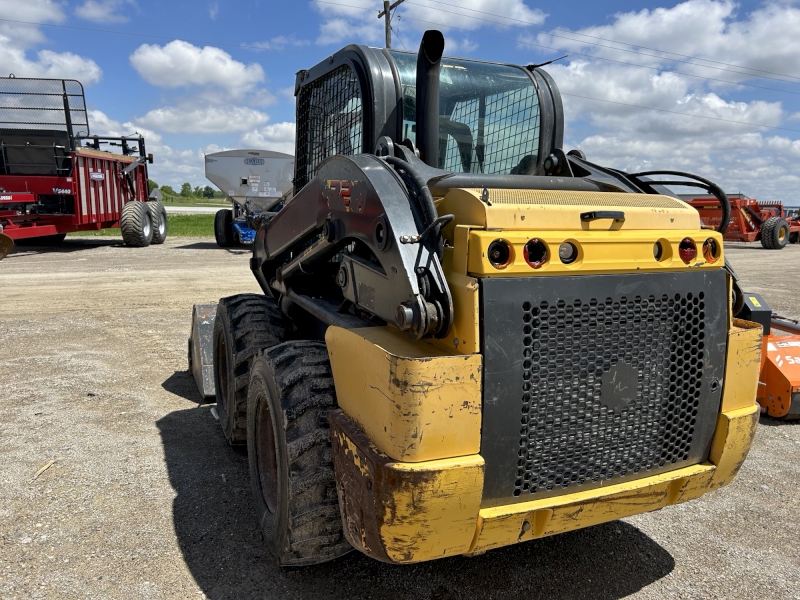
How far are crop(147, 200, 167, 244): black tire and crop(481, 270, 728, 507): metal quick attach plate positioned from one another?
696 inches

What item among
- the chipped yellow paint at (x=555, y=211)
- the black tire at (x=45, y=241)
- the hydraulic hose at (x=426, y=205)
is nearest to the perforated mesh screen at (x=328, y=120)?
the hydraulic hose at (x=426, y=205)

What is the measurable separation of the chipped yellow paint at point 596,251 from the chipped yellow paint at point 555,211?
29 mm

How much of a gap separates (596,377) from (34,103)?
17793mm

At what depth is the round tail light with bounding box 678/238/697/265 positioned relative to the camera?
8.29 feet

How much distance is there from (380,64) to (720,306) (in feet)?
6.28

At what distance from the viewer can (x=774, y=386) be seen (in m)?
4.90

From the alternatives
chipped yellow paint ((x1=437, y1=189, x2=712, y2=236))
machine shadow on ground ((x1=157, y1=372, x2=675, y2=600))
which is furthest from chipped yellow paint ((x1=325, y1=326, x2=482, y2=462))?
machine shadow on ground ((x1=157, y1=372, x2=675, y2=600))

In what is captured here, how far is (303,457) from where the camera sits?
2566 mm

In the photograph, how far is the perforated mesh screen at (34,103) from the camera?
16203mm

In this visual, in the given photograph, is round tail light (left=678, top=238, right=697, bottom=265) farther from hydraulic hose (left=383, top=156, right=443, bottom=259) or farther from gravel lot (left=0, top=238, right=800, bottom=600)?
gravel lot (left=0, top=238, right=800, bottom=600)

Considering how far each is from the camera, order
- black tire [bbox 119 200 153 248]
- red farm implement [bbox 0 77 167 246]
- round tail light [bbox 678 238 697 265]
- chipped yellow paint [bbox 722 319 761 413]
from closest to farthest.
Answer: round tail light [bbox 678 238 697 265]
chipped yellow paint [bbox 722 319 761 413]
red farm implement [bbox 0 77 167 246]
black tire [bbox 119 200 153 248]

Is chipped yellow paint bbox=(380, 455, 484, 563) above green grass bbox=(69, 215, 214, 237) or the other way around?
the other way around

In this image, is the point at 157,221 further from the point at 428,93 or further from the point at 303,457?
the point at 303,457

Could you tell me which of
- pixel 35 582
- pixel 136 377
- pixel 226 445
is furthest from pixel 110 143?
pixel 35 582
